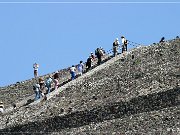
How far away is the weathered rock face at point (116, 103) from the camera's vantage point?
43094 millimetres

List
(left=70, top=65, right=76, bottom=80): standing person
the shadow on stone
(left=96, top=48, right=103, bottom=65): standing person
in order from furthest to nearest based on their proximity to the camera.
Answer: (left=96, top=48, right=103, bottom=65): standing person < (left=70, top=65, right=76, bottom=80): standing person < the shadow on stone

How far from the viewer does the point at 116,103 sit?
46656 millimetres

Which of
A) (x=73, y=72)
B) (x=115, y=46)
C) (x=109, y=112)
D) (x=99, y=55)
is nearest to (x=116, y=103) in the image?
(x=109, y=112)

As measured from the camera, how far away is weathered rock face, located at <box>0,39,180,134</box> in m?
43.1

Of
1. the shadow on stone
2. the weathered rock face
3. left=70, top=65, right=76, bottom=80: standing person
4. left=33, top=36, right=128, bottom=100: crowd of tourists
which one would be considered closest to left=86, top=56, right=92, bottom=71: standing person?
left=33, top=36, right=128, bottom=100: crowd of tourists

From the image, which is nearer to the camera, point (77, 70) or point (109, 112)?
point (109, 112)

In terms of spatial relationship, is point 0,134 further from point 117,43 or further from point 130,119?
point 117,43

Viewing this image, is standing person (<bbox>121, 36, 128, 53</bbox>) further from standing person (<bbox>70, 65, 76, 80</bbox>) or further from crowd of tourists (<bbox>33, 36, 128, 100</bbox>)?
standing person (<bbox>70, 65, 76, 80</bbox>)

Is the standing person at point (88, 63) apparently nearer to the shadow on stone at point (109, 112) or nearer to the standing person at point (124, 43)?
the standing person at point (124, 43)

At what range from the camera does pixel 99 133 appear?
42.7 metres

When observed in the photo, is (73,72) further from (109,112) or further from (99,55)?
(109,112)

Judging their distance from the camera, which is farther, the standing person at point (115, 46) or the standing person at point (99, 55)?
the standing person at point (115, 46)

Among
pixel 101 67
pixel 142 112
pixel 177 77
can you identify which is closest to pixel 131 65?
pixel 101 67

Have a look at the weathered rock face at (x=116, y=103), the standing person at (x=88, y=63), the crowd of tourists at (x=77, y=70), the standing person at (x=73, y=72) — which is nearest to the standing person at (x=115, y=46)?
the crowd of tourists at (x=77, y=70)
